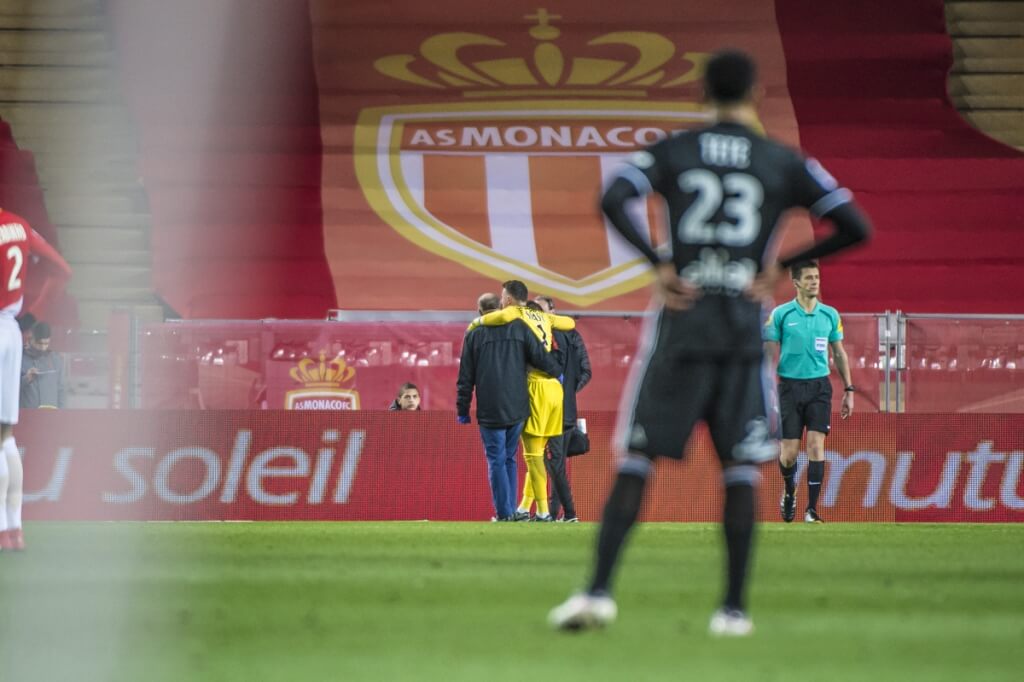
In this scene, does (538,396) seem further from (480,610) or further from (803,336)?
(480,610)

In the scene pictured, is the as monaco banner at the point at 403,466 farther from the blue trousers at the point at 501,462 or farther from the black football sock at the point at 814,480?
the blue trousers at the point at 501,462

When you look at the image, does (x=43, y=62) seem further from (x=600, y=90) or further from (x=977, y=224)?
(x=977, y=224)

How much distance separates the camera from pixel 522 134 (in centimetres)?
2323

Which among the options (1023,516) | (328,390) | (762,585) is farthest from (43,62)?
(762,585)

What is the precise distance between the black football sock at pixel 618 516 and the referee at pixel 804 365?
25.6 feet

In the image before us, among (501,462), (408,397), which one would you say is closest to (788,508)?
(501,462)

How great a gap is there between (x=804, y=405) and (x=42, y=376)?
24.4ft

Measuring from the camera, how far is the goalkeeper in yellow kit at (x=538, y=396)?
1301 centimetres

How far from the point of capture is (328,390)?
15.8 meters

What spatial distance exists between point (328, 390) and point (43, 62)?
9707 millimetres

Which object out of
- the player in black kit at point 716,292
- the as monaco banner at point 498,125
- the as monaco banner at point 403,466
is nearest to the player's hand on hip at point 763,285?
the player in black kit at point 716,292

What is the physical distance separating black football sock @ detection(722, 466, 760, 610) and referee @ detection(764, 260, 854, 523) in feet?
25.2

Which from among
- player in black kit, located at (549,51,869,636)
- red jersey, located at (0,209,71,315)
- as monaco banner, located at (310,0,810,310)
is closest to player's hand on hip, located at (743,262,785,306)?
player in black kit, located at (549,51,869,636)

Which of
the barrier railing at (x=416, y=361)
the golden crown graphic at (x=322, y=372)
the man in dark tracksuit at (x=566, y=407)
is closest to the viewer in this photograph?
the man in dark tracksuit at (x=566, y=407)
